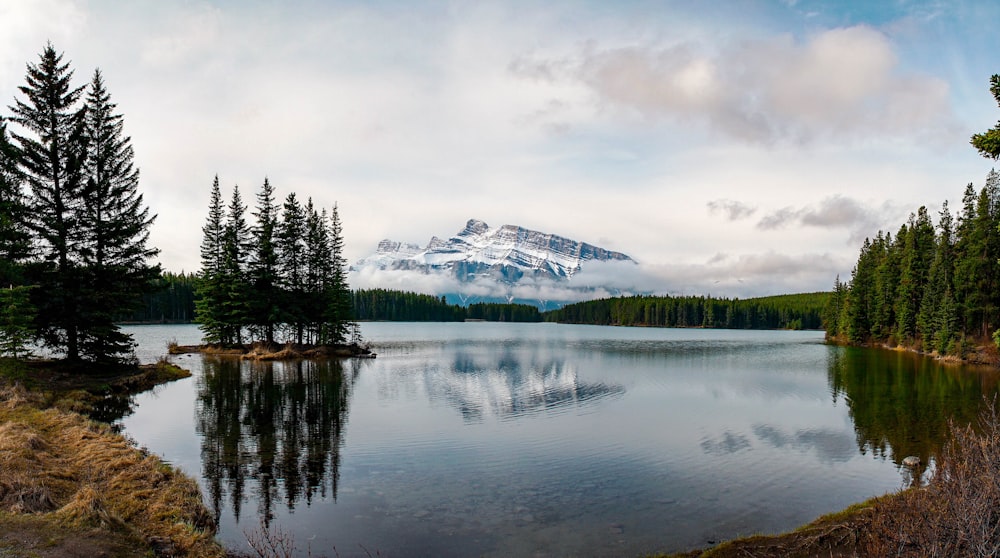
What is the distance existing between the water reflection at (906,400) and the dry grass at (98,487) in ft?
72.4

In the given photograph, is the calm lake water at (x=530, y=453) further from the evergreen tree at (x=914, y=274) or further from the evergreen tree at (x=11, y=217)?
the evergreen tree at (x=914, y=274)

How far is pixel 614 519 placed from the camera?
44.7 feet

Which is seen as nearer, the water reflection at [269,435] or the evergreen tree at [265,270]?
the water reflection at [269,435]

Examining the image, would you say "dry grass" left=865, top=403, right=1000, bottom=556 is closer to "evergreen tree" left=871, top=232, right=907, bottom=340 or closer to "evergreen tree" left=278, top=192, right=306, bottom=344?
"evergreen tree" left=278, top=192, right=306, bottom=344

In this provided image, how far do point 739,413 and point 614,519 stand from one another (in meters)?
18.5

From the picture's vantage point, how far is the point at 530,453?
2022 centimetres

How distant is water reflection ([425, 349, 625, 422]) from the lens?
29750 mm

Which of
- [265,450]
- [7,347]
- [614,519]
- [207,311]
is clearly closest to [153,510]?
[265,450]

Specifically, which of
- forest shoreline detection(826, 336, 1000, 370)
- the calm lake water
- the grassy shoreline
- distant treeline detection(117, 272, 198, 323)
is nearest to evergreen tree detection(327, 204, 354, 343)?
the calm lake water

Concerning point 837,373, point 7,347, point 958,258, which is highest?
point 958,258

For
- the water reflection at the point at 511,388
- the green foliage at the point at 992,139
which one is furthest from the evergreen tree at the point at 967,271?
the green foliage at the point at 992,139

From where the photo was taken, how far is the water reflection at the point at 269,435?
15234 mm

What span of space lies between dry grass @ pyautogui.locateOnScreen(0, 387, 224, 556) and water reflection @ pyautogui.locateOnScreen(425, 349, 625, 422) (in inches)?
574

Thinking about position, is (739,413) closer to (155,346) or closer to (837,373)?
(837,373)
